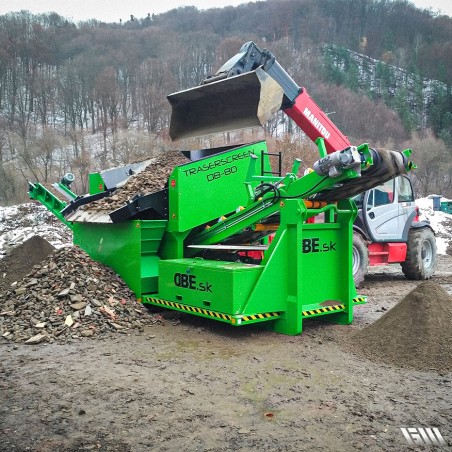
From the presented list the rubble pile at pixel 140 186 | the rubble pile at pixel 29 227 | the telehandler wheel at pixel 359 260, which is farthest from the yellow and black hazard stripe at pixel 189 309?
the rubble pile at pixel 29 227

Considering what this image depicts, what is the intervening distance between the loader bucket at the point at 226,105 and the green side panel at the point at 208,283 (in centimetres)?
186

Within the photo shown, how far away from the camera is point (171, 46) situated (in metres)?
63.9

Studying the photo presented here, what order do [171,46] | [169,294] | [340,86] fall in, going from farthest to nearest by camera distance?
[171,46], [340,86], [169,294]

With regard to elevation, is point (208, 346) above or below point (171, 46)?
below

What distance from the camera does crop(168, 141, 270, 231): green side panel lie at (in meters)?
6.40

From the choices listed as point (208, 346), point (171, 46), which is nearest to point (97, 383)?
point (208, 346)

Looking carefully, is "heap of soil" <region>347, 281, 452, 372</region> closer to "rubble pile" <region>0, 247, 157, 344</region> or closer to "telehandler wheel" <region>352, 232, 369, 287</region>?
"rubble pile" <region>0, 247, 157, 344</region>

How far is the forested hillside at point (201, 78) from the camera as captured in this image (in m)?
28.0

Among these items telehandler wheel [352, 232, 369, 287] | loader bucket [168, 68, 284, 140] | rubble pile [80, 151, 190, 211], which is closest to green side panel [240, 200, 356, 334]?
loader bucket [168, 68, 284, 140]

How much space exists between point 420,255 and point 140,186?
19.2ft

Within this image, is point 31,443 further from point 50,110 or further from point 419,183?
point 50,110

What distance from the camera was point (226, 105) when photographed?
6.67 m

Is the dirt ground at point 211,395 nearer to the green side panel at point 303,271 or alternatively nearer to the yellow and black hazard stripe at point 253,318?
the yellow and black hazard stripe at point 253,318

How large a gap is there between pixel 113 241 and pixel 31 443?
376 cm
